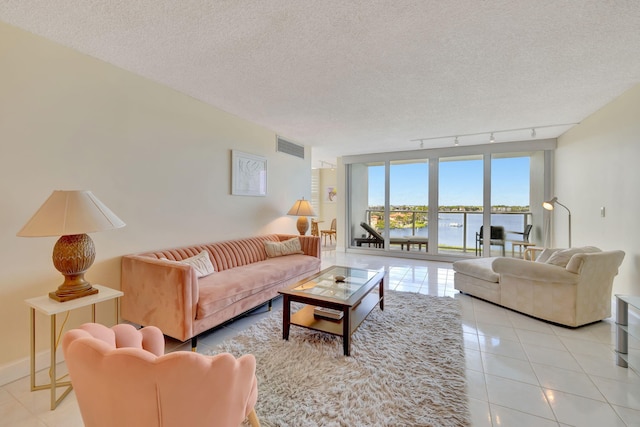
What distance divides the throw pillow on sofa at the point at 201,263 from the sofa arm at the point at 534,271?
3.24m

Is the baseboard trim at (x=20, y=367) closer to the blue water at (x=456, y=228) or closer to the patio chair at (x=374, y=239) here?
the patio chair at (x=374, y=239)

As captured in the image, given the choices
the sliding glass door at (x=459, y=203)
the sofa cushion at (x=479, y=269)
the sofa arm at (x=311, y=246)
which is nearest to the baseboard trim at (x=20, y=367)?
the sofa arm at (x=311, y=246)

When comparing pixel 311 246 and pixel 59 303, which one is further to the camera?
pixel 311 246

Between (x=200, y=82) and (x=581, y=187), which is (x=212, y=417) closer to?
(x=200, y=82)

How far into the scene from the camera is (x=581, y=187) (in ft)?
13.2

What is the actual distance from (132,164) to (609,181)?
543cm

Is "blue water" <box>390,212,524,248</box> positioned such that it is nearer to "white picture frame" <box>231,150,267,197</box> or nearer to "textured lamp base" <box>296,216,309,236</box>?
"textured lamp base" <box>296,216,309,236</box>

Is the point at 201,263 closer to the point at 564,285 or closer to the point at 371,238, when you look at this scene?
the point at 564,285

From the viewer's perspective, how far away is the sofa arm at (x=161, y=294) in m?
2.16

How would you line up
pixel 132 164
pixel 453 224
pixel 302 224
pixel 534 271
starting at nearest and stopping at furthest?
pixel 132 164, pixel 534 271, pixel 302 224, pixel 453 224

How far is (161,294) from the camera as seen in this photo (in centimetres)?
225

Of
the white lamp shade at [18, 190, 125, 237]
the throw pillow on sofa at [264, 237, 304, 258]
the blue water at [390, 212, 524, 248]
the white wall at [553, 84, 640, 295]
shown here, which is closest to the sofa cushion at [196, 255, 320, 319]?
the throw pillow on sofa at [264, 237, 304, 258]

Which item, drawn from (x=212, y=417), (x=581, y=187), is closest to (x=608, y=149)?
(x=581, y=187)

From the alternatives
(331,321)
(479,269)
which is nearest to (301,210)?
(331,321)
